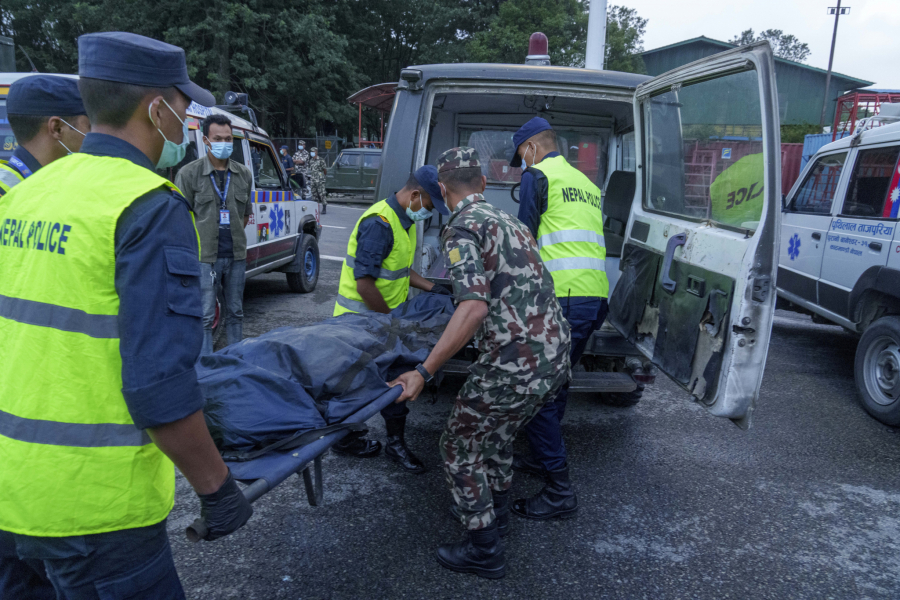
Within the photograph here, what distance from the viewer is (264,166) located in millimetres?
6633

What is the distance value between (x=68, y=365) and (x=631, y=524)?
2654 millimetres

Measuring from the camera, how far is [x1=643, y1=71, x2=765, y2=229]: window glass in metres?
2.55

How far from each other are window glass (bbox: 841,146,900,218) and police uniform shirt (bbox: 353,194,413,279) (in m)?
3.84

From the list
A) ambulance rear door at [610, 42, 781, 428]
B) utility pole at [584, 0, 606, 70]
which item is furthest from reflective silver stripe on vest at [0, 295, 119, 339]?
utility pole at [584, 0, 606, 70]

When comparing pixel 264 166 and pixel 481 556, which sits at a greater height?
pixel 264 166

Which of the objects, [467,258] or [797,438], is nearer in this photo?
[467,258]

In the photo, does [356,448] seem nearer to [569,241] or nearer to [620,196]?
[569,241]

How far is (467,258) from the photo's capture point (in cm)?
232

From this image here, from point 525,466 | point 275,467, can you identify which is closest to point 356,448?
point 525,466

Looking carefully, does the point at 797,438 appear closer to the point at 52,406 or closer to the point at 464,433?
the point at 464,433

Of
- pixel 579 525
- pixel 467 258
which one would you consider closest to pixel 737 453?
pixel 579 525

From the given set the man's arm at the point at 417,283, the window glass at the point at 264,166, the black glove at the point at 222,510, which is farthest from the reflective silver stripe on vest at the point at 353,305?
the window glass at the point at 264,166

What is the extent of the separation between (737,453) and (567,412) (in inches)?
45.2

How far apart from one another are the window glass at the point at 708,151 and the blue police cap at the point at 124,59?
7.32ft
